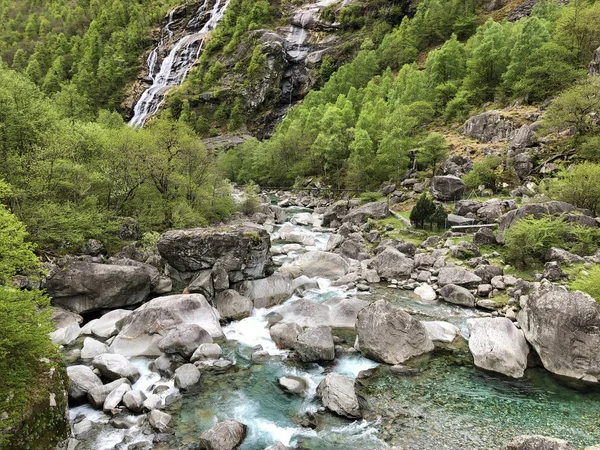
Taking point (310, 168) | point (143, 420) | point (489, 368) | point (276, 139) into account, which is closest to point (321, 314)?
point (489, 368)

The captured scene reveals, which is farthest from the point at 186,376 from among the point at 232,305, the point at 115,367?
the point at 232,305

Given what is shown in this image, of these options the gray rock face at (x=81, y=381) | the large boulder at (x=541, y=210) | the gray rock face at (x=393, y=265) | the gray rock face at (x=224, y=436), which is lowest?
the gray rock face at (x=393, y=265)

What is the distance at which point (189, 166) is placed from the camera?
36062 millimetres

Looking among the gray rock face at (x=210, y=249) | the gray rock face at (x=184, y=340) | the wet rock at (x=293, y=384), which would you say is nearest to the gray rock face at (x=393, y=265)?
the gray rock face at (x=210, y=249)

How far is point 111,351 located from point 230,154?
7816 cm

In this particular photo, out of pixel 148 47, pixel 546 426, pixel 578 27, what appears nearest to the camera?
pixel 546 426

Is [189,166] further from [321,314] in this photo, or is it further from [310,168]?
[310,168]

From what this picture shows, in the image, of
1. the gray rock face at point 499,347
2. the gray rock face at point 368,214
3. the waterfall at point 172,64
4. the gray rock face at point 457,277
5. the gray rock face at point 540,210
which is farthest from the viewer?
the waterfall at point 172,64

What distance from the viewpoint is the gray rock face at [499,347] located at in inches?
596

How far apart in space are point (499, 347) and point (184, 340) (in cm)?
1431

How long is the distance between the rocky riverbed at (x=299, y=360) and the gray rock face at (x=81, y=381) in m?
0.07

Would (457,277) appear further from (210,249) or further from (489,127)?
(489,127)

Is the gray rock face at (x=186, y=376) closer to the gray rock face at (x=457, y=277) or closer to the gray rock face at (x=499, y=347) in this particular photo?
the gray rock face at (x=499, y=347)

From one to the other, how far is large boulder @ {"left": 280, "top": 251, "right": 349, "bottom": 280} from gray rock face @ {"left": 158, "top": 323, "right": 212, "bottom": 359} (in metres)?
11.1
